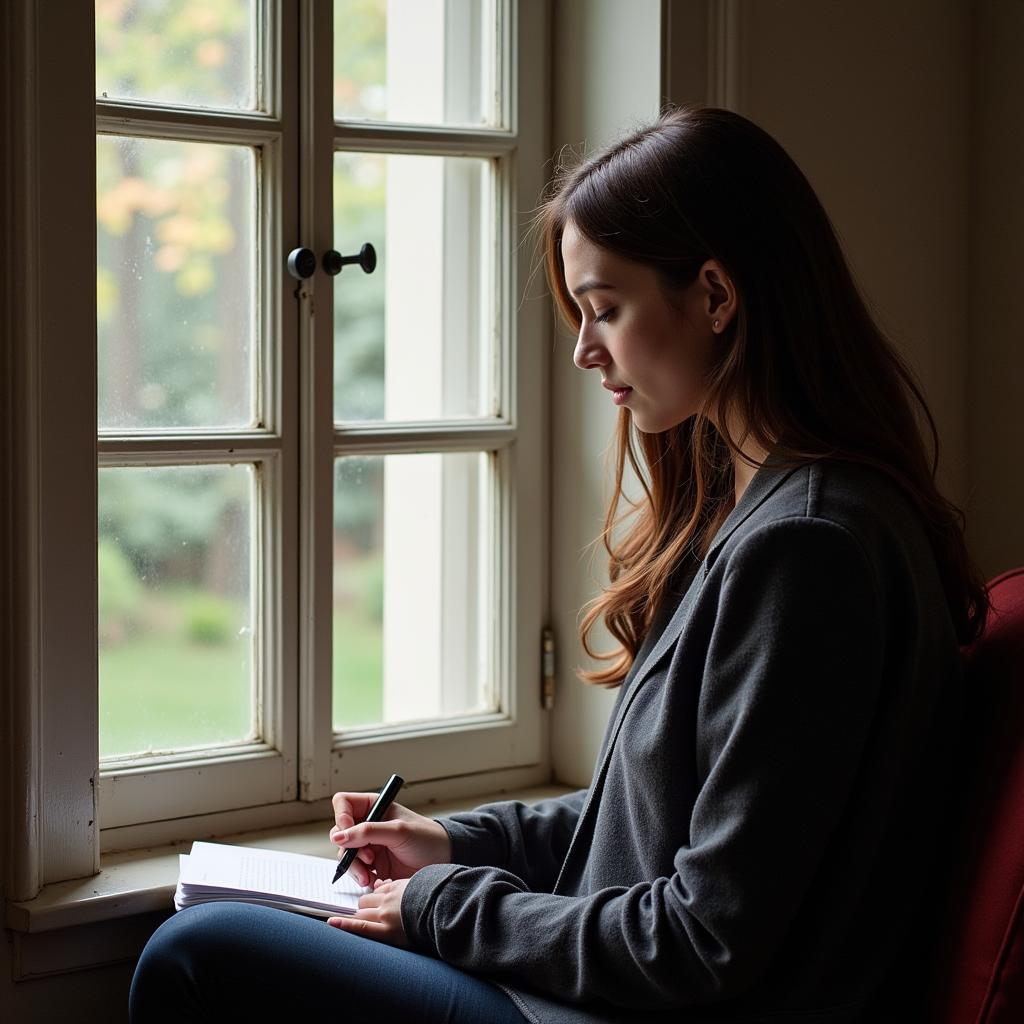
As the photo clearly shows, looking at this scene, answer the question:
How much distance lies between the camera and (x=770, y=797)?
112cm

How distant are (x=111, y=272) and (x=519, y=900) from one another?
916 mm

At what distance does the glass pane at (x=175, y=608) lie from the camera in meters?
1.71

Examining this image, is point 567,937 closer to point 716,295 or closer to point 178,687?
point 716,295

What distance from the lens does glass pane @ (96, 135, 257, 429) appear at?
1.67 meters

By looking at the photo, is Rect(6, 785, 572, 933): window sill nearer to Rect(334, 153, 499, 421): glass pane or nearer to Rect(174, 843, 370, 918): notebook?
Rect(174, 843, 370, 918): notebook

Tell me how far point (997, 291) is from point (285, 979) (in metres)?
1.44

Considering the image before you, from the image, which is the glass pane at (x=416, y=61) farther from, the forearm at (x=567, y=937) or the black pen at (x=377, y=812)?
the forearm at (x=567, y=937)

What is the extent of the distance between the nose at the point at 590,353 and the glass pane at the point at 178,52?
Answer: 63cm

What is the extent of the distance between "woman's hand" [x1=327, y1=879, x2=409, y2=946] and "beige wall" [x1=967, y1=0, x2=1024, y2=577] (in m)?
1.14

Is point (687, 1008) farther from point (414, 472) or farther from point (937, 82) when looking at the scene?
point (937, 82)

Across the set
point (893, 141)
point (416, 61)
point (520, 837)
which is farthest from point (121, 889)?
point (893, 141)

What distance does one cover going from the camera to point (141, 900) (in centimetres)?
158

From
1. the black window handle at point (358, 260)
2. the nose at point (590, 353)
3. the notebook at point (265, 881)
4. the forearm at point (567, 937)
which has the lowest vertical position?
the notebook at point (265, 881)

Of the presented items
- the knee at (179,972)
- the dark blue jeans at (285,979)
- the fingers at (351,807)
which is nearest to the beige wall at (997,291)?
the fingers at (351,807)
